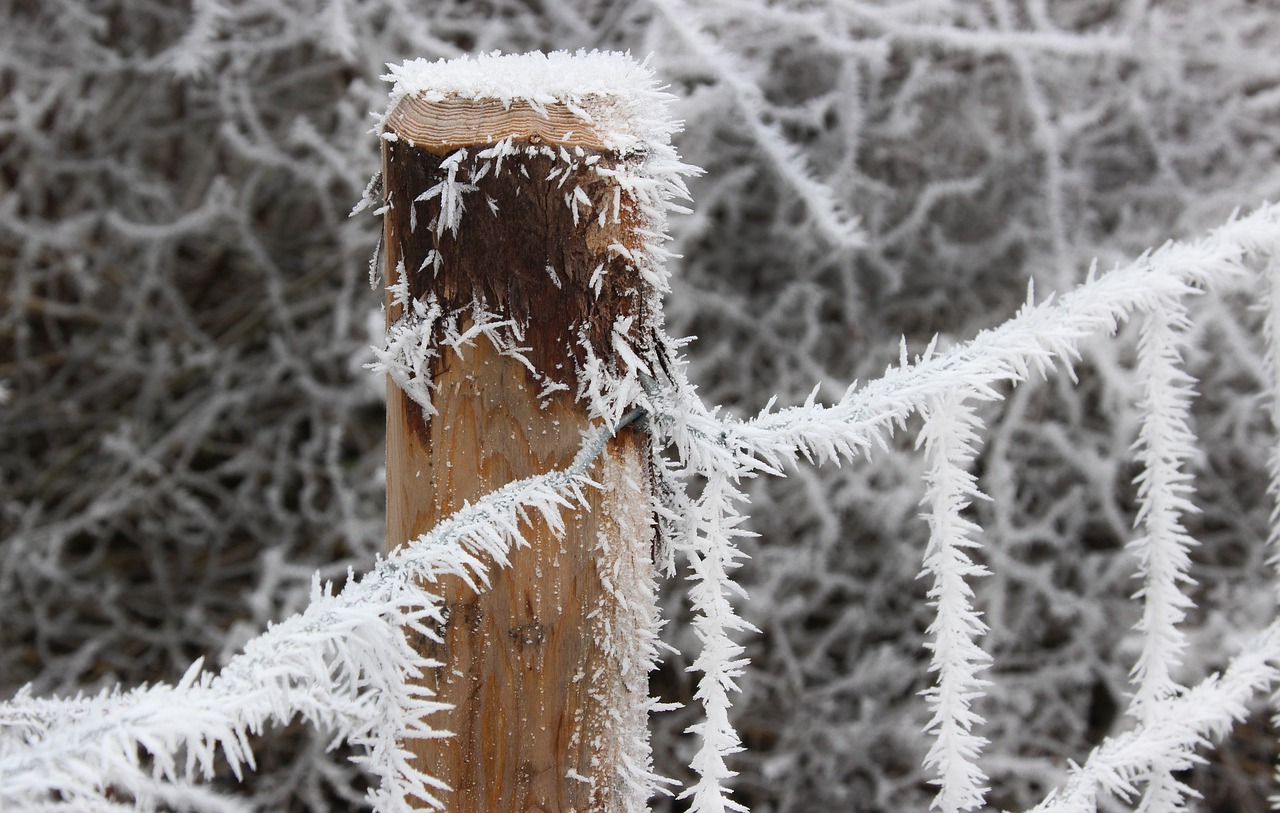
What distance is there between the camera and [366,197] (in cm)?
82

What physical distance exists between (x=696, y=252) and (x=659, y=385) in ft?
5.92

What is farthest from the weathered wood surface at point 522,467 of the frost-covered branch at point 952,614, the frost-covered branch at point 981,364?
the frost-covered branch at point 952,614

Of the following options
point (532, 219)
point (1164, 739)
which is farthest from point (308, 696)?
point (1164, 739)

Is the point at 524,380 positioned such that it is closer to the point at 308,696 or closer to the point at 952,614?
the point at 308,696

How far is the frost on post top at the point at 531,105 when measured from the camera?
2.20ft

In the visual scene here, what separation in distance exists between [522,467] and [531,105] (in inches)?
10.4

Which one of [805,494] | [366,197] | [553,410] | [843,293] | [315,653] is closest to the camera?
[315,653]

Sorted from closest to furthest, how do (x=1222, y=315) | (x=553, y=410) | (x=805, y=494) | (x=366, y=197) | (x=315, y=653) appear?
(x=315, y=653), (x=553, y=410), (x=366, y=197), (x=1222, y=315), (x=805, y=494)

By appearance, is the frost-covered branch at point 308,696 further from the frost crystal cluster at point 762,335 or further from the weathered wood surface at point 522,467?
the frost crystal cluster at point 762,335

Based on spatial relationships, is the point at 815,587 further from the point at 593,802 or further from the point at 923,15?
the point at 593,802

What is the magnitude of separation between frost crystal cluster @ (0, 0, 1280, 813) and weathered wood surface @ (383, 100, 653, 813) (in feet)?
3.88

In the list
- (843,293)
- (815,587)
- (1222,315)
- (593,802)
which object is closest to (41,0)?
(843,293)

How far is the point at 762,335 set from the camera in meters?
2.39

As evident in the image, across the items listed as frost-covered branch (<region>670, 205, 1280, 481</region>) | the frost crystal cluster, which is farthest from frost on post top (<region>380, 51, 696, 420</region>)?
the frost crystal cluster
